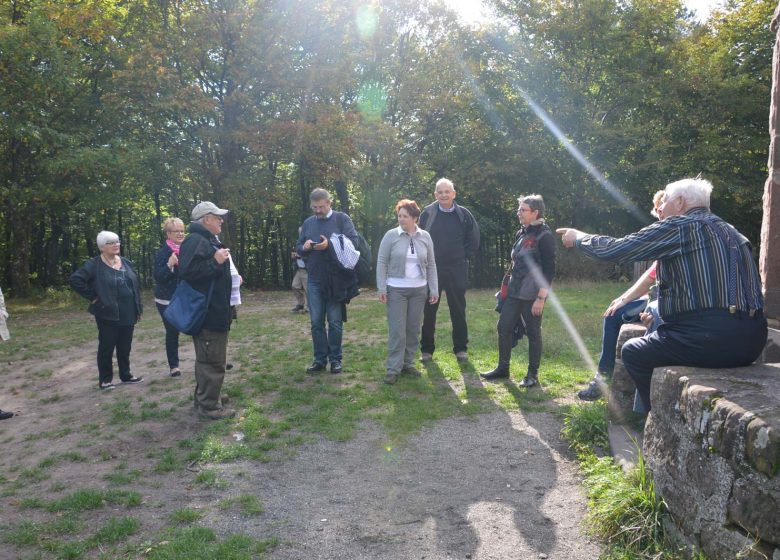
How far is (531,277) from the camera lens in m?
6.25

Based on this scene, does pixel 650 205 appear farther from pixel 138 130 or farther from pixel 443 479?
pixel 443 479

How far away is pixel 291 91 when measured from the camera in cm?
1917

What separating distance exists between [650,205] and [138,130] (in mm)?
16767

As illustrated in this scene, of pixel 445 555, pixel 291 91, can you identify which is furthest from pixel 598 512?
pixel 291 91

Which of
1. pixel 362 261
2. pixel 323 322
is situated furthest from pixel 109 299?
pixel 362 261

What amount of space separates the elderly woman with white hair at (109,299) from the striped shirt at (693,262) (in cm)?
542

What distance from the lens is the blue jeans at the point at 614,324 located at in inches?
216

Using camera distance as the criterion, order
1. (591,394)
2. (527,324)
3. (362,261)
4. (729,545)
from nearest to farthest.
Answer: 1. (729,545)
2. (591,394)
3. (527,324)
4. (362,261)

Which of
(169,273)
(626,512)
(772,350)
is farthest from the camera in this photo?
(169,273)

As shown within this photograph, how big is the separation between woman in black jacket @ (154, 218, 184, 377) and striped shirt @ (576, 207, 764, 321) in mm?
4861

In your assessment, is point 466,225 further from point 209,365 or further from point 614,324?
point 209,365

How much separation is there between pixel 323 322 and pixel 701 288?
450 centimetres

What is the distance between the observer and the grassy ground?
11.7 ft

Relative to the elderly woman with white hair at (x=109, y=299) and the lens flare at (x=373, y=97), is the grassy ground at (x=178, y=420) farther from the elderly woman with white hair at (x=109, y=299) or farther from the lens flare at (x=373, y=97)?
the lens flare at (x=373, y=97)
